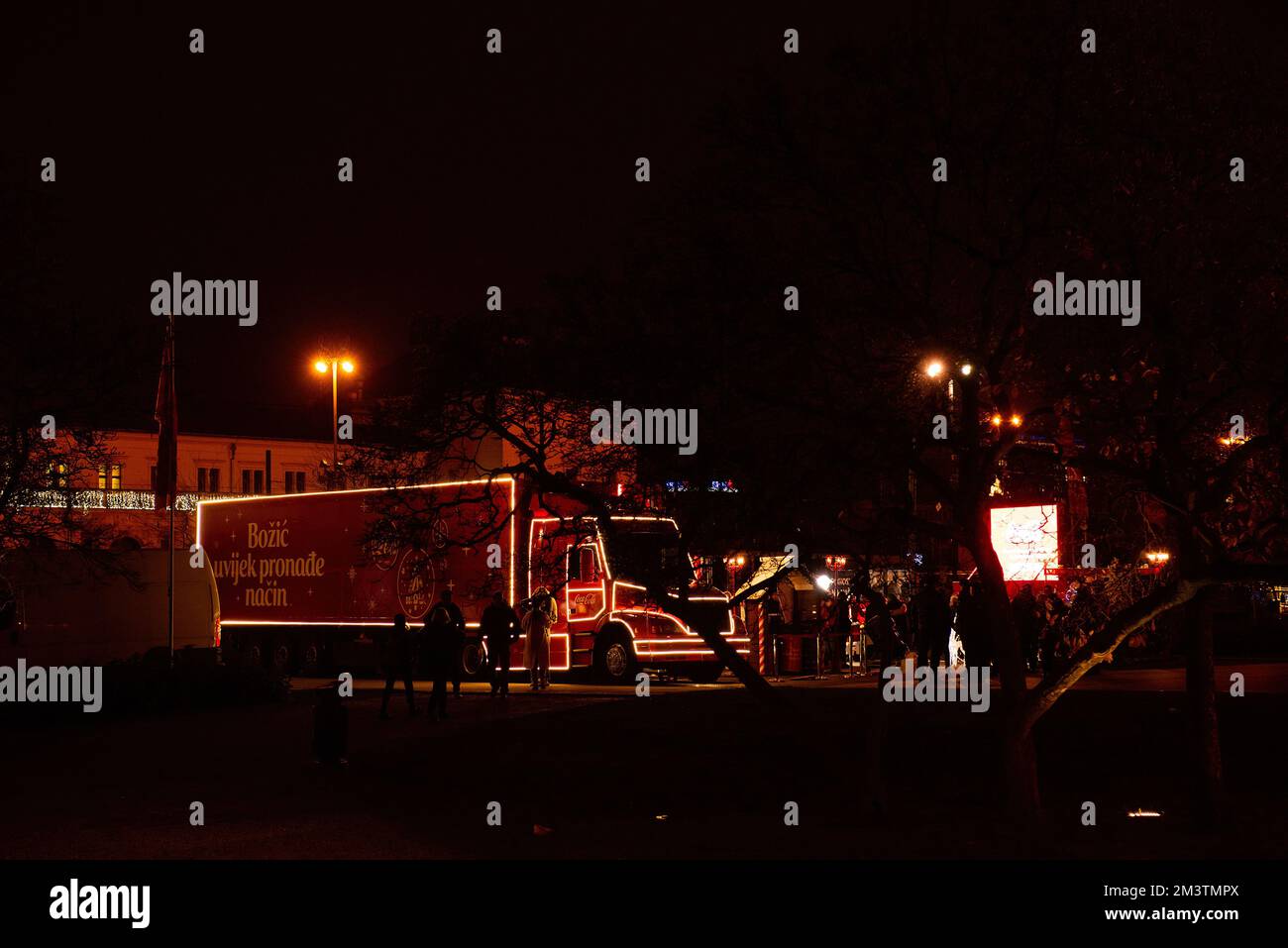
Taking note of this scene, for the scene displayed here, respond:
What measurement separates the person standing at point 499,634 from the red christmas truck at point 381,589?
430mm

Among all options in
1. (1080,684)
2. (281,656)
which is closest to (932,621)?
(1080,684)

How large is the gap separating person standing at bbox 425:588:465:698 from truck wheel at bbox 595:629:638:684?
5.48 metres

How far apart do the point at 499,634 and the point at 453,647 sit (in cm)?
234

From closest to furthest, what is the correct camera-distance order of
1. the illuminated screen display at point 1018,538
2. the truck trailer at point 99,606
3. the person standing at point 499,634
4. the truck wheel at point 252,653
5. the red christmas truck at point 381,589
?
the truck trailer at point 99,606 → the person standing at point 499,634 → the red christmas truck at point 381,589 → the illuminated screen display at point 1018,538 → the truck wheel at point 252,653

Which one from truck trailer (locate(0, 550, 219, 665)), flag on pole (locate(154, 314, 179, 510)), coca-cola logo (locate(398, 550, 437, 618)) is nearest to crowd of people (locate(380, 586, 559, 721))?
coca-cola logo (locate(398, 550, 437, 618))

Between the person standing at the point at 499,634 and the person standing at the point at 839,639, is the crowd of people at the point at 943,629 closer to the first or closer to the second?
the person standing at the point at 839,639

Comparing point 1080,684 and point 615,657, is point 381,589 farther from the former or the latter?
point 1080,684

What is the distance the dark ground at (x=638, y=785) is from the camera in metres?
11.5

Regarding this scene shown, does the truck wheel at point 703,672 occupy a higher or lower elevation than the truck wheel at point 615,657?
lower

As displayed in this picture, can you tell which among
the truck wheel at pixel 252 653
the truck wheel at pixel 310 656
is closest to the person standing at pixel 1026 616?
the truck wheel at pixel 310 656

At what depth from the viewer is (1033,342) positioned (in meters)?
12.0

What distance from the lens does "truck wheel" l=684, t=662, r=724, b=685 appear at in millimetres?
28562

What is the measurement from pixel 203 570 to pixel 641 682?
8.96 metres
